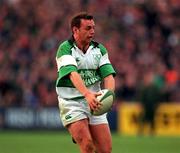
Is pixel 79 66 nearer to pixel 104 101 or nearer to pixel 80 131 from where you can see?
pixel 104 101

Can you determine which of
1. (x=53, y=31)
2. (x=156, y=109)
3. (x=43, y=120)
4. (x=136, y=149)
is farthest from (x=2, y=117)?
(x=136, y=149)

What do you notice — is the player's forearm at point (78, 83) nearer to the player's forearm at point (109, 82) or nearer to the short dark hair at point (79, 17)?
the player's forearm at point (109, 82)

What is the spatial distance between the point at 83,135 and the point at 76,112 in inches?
15.9

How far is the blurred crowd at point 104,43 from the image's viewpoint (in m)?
27.9

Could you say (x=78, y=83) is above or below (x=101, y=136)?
above

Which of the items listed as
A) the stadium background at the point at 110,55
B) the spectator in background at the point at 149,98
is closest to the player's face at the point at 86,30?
the spectator in background at the point at 149,98

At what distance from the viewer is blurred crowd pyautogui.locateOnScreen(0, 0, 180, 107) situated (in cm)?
2789

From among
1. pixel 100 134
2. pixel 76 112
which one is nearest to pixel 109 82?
pixel 76 112

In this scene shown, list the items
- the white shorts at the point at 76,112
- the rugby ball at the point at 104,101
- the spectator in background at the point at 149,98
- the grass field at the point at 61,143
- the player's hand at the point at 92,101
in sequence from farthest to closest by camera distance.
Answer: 1. the spectator in background at the point at 149,98
2. the grass field at the point at 61,143
3. the white shorts at the point at 76,112
4. the rugby ball at the point at 104,101
5. the player's hand at the point at 92,101

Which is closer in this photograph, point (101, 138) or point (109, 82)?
point (101, 138)

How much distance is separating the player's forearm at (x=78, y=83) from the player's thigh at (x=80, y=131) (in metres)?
0.54

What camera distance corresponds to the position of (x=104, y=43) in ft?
94.9

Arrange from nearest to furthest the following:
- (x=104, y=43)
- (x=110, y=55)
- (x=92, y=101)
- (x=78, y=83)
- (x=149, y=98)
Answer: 1. (x=92, y=101)
2. (x=78, y=83)
3. (x=149, y=98)
4. (x=110, y=55)
5. (x=104, y=43)

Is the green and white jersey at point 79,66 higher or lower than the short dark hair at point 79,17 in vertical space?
lower
